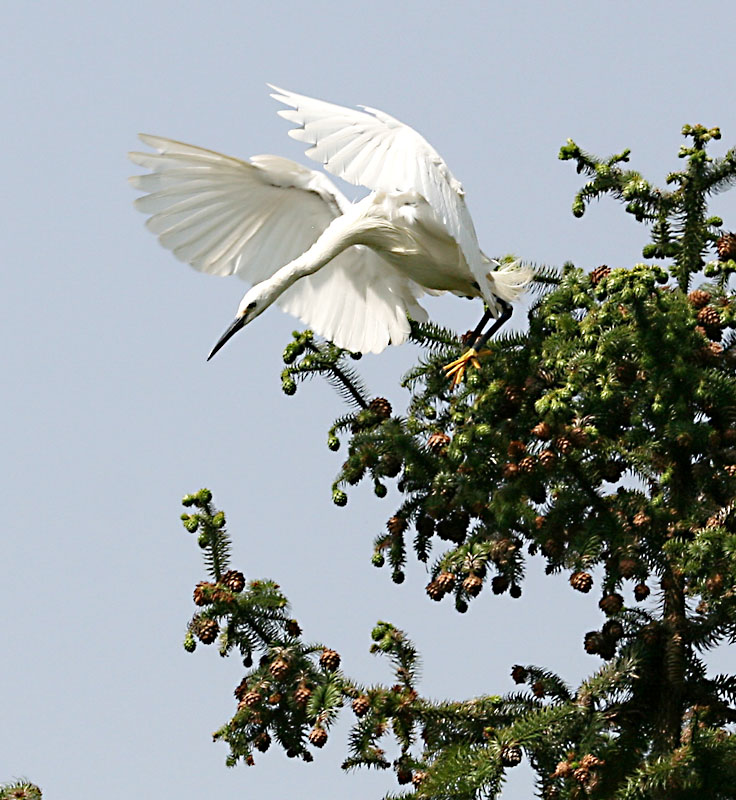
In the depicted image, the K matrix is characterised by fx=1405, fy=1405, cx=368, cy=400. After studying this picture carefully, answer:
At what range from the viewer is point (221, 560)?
5801 millimetres

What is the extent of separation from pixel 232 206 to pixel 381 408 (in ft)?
6.49

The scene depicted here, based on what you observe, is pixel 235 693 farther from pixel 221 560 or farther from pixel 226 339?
pixel 226 339

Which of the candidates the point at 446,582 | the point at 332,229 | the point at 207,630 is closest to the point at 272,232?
the point at 332,229

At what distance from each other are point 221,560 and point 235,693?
0.55 m

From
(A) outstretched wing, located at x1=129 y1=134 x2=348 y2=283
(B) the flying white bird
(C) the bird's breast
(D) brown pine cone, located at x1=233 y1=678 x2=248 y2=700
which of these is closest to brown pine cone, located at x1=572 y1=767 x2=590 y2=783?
(D) brown pine cone, located at x1=233 y1=678 x2=248 y2=700

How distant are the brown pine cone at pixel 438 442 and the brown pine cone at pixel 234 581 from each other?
113cm

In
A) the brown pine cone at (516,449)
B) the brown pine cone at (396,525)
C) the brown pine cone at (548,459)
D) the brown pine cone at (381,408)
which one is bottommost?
the brown pine cone at (396,525)

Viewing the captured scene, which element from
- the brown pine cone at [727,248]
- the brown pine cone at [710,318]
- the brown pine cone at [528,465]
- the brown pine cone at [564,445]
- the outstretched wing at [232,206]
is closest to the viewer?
the brown pine cone at [564,445]

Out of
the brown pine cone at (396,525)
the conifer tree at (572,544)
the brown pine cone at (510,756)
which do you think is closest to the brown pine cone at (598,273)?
the conifer tree at (572,544)

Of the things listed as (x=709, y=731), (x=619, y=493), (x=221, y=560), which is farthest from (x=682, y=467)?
(x=221, y=560)

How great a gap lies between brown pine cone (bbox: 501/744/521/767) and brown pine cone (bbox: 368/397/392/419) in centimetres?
184

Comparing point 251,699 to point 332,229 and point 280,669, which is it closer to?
point 280,669

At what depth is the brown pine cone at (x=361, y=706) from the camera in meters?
5.68

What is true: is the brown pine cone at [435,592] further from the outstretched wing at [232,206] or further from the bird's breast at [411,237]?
the outstretched wing at [232,206]
